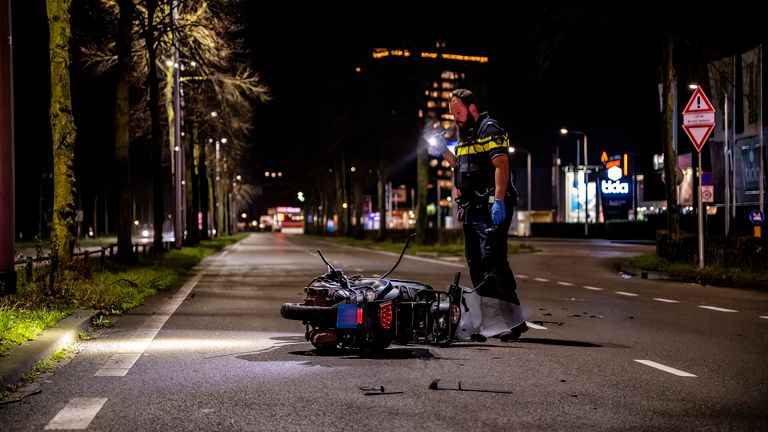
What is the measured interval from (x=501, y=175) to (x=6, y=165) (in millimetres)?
7160

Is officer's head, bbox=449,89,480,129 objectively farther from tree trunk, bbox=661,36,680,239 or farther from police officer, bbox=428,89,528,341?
tree trunk, bbox=661,36,680,239

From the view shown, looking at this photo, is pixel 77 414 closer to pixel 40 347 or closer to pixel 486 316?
pixel 40 347

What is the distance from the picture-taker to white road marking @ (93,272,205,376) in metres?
7.95

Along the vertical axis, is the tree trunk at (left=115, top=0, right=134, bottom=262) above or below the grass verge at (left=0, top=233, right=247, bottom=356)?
above

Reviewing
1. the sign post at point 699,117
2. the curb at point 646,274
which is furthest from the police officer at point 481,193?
the curb at point 646,274

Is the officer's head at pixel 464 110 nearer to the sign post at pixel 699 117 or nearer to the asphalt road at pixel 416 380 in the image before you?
the asphalt road at pixel 416 380

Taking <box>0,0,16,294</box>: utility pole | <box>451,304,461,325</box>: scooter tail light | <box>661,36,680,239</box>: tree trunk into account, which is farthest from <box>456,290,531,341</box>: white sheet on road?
<box>661,36,680,239</box>: tree trunk

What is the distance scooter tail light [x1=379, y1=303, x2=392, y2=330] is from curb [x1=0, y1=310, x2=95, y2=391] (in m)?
2.91

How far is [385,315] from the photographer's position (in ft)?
26.5

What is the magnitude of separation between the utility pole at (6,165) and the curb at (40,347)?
5.34ft

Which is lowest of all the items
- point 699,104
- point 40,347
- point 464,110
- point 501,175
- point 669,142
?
point 40,347

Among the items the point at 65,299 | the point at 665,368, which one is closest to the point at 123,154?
the point at 65,299

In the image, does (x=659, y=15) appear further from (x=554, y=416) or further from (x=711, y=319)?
(x=554, y=416)

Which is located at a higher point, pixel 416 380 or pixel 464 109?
pixel 464 109
